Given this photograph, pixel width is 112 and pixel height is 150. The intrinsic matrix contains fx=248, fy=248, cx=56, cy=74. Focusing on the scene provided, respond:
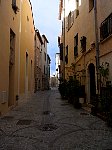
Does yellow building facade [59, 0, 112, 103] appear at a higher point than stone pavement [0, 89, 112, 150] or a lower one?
higher

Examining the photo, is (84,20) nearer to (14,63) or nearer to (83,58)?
(83,58)

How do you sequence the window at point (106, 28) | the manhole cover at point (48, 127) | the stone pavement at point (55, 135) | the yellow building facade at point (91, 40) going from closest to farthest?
the stone pavement at point (55, 135), the manhole cover at point (48, 127), the window at point (106, 28), the yellow building facade at point (91, 40)

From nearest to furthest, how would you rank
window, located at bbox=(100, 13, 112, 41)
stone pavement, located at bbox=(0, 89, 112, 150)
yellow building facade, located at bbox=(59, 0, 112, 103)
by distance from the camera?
1. stone pavement, located at bbox=(0, 89, 112, 150)
2. window, located at bbox=(100, 13, 112, 41)
3. yellow building facade, located at bbox=(59, 0, 112, 103)

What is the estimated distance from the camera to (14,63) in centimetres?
1245

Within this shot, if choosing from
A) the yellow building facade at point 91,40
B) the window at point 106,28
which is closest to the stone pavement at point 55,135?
the yellow building facade at point 91,40

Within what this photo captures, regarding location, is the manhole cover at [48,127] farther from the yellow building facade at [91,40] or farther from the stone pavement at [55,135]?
the yellow building facade at [91,40]

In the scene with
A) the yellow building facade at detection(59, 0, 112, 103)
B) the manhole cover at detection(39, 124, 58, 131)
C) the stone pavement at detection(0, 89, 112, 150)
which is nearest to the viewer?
the stone pavement at detection(0, 89, 112, 150)

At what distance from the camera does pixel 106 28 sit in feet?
32.4

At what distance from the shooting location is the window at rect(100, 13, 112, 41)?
9.43m

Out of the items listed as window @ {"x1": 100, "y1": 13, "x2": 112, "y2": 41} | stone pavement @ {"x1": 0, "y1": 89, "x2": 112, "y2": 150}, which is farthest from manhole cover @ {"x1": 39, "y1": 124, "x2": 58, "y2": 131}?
window @ {"x1": 100, "y1": 13, "x2": 112, "y2": 41}

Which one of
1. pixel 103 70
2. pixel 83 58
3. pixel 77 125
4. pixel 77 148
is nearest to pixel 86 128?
pixel 77 125

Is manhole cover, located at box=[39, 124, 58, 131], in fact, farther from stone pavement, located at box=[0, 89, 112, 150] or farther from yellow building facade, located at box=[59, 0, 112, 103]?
yellow building facade, located at box=[59, 0, 112, 103]

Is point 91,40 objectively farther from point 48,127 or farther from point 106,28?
point 48,127

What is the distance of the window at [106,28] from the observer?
943 cm
